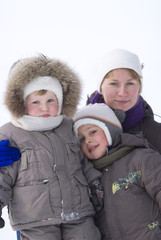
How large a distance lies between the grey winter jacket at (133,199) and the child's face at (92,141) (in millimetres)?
167

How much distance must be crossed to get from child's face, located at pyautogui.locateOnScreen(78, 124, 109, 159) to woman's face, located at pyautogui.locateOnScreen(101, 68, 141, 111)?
52 centimetres

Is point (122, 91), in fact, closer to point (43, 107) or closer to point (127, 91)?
point (127, 91)

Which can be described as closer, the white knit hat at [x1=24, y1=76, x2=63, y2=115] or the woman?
the white knit hat at [x1=24, y1=76, x2=63, y2=115]

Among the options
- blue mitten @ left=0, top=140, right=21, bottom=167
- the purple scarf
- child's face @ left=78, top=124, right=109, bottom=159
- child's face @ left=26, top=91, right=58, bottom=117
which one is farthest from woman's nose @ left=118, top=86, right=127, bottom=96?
blue mitten @ left=0, top=140, right=21, bottom=167

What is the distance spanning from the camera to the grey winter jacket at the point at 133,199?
187 centimetres

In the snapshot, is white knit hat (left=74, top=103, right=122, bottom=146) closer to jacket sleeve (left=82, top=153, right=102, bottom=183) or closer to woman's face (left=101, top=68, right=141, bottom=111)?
jacket sleeve (left=82, top=153, right=102, bottom=183)

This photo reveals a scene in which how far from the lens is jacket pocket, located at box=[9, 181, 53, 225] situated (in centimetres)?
176

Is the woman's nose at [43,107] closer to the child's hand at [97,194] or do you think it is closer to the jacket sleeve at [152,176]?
Result: the child's hand at [97,194]

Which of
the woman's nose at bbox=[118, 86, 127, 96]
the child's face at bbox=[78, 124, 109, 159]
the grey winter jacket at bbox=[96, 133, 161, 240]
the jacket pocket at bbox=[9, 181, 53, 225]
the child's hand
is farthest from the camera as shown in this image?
the woman's nose at bbox=[118, 86, 127, 96]

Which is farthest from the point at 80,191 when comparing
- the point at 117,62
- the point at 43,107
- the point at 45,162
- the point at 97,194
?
the point at 117,62

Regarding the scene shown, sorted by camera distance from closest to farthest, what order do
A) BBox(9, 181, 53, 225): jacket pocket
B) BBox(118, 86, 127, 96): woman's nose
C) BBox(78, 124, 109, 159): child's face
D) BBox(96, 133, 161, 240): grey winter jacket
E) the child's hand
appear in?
BBox(9, 181, 53, 225): jacket pocket, BBox(96, 133, 161, 240): grey winter jacket, the child's hand, BBox(78, 124, 109, 159): child's face, BBox(118, 86, 127, 96): woman's nose

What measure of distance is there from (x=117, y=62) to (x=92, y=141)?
34.0 inches

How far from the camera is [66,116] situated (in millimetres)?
2166

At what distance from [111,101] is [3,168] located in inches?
48.9
